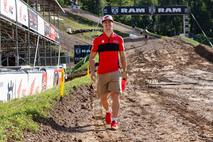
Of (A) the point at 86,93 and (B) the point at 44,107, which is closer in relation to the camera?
(B) the point at 44,107

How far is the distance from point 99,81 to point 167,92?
834 cm

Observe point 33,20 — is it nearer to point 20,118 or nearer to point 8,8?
point 8,8

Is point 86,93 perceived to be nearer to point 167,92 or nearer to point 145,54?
point 167,92

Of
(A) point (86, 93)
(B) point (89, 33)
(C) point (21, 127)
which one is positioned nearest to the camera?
(C) point (21, 127)

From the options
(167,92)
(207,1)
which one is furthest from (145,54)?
(207,1)

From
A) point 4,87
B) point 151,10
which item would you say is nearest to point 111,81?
point 4,87

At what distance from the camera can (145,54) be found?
3856 centimetres

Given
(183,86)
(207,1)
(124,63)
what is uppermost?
(207,1)

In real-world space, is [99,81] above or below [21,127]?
above

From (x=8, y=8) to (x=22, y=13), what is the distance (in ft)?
11.9

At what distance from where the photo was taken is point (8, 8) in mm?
18406

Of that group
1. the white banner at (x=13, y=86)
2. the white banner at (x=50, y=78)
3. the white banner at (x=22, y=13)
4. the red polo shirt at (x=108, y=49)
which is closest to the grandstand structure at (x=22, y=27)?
the white banner at (x=22, y=13)

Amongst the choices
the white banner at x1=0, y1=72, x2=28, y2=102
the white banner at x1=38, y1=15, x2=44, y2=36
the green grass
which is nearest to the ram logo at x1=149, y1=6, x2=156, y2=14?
the white banner at x1=38, y1=15, x2=44, y2=36

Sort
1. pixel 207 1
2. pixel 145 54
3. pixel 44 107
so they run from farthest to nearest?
pixel 207 1 < pixel 145 54 < pixel 44 107
